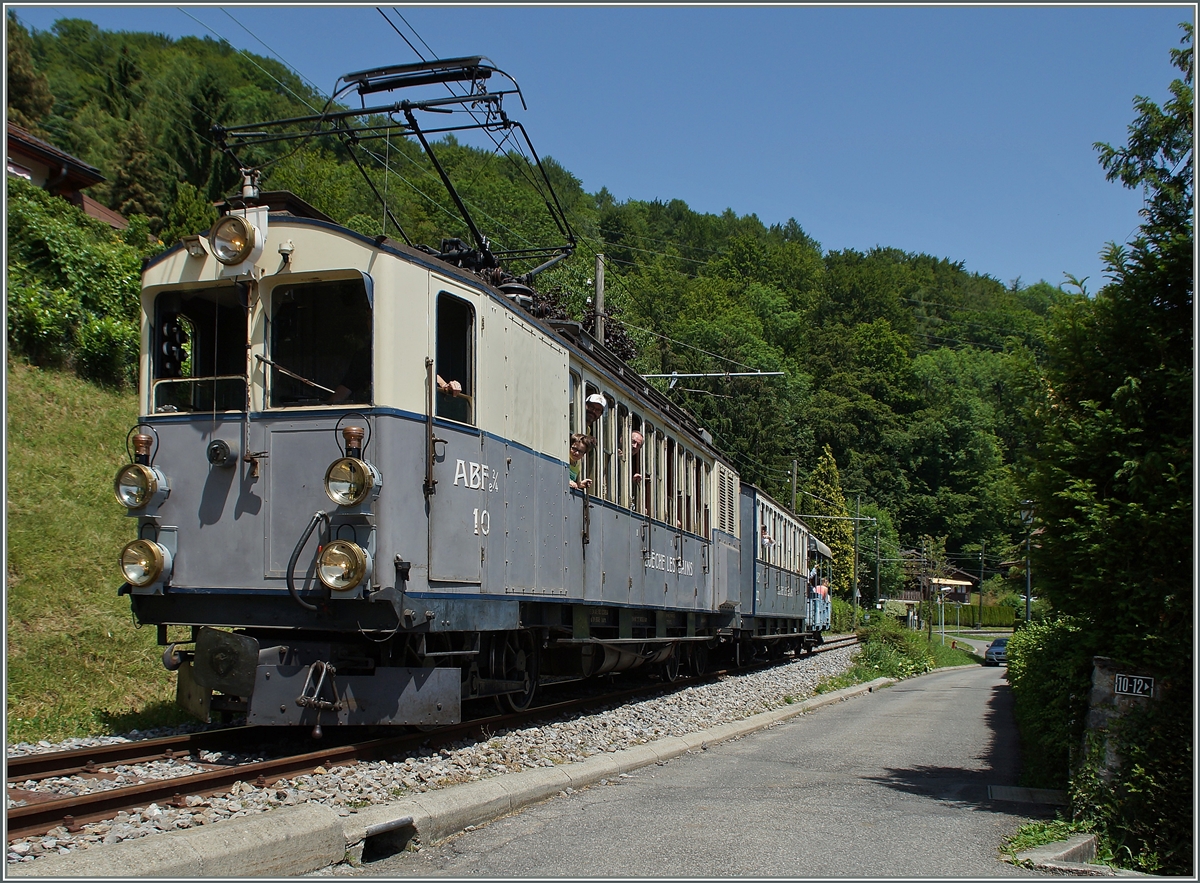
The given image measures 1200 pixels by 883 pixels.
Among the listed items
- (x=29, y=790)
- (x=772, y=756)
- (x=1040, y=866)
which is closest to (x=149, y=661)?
(x=29, y=790)

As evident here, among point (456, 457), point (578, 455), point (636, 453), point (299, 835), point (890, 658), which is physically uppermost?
point (636, 453)

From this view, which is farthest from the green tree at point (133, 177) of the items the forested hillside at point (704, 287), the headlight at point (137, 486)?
the headlight at point (137, 486)

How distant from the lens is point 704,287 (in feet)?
278

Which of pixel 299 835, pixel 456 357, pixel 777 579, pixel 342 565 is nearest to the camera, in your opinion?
pixel 299 835

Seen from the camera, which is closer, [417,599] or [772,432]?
[417,599]

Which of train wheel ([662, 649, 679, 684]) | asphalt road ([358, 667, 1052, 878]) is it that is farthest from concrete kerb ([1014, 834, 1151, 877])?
train wheel ([662, 649, 679, 684])

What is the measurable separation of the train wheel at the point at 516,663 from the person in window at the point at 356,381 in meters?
2.85

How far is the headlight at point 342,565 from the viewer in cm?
698

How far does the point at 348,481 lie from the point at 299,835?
8.66 feet

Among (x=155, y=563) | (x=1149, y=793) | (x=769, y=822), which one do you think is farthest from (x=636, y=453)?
(x=1149, y=793)

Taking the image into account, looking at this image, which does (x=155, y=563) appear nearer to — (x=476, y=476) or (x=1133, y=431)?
(x=476, y=476)

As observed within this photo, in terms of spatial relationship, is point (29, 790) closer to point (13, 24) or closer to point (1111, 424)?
point (1111, 424)

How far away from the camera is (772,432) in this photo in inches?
2616

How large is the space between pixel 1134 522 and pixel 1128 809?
1740 millimetres
